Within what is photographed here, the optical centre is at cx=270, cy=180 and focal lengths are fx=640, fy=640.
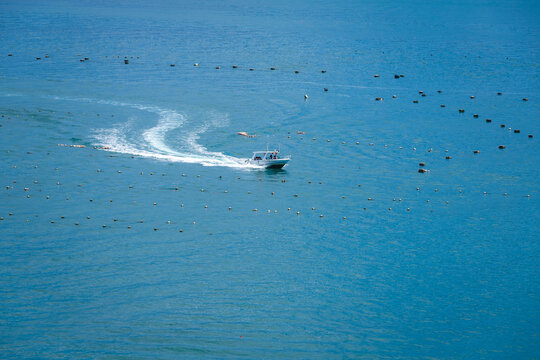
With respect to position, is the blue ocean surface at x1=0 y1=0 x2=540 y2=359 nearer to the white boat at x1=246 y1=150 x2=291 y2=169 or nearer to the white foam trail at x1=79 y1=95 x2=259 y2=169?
the white foam trail at x1=79 y1=95 x2=259 y2=169

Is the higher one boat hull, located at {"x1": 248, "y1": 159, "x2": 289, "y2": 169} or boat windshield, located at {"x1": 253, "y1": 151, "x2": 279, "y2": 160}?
boat windshield, located at {"x1": 253, "y1": 151, "x2": 279, "y2": 160}

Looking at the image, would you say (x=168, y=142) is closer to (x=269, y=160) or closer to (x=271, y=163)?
(x=269, y=160)

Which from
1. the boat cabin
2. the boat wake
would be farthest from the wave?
the boat cabin

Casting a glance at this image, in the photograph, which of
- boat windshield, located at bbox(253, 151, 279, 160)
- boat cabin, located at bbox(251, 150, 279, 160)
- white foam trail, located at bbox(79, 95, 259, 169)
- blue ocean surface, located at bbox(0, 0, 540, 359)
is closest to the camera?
blue ocean surface, located at bbox(0, 0, 540, 359)

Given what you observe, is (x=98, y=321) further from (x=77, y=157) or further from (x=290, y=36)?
(x=290, y=36)

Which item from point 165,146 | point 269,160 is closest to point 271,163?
point 269,160

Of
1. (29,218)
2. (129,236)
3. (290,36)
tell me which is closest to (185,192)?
(129,236)
